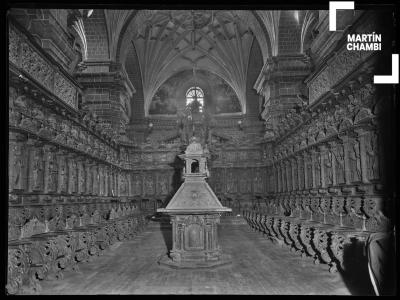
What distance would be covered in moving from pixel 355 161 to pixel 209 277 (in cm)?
441

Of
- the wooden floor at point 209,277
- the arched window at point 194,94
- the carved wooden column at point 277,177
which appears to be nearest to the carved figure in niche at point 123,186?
the carved wooden column at point 277,177

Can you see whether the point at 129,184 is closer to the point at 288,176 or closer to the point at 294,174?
the point at 288,176

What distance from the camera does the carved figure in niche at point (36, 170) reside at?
8.03 meters

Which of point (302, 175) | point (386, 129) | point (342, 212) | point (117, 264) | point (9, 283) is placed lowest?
point (117, 264)

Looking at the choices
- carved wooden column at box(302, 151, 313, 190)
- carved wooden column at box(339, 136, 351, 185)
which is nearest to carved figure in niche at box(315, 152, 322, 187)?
carved wooden column at box(302, 151, 313, 190)

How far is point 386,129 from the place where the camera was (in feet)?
22.6

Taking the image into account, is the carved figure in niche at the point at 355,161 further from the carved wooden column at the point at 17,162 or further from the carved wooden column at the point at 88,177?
the carved wooden column at the point at 88,177

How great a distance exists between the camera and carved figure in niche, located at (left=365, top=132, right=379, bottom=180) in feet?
23.8

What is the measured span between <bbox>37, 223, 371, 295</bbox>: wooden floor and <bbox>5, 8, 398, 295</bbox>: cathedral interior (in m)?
0.05

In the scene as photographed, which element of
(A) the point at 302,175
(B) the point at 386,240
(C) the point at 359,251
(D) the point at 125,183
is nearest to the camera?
(B) the point at 386,240

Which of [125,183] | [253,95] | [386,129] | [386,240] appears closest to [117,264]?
[386,240]

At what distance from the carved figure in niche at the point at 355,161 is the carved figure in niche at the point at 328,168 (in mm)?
1306
